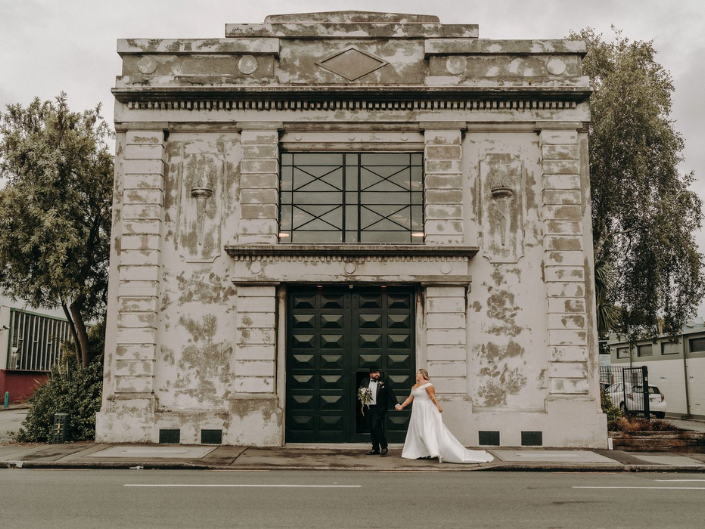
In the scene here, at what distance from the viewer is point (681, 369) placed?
107 feet

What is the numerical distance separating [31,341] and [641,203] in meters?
36.7

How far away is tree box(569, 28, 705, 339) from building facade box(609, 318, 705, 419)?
414 centimetres

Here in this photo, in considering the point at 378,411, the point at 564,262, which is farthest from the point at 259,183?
the point at 564,262

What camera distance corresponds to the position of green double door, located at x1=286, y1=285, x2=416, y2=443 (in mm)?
16156

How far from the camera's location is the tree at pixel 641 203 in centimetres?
2583

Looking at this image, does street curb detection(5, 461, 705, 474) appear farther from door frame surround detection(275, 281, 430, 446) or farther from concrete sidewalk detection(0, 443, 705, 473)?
door frame surround detection(275, 281, 430, 446)

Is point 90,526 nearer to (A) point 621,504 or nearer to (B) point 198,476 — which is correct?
(B) point 198,476

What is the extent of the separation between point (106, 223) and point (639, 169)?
60.3ft

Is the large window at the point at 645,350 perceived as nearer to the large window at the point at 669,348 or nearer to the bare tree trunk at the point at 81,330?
the large window at the point at 669,348

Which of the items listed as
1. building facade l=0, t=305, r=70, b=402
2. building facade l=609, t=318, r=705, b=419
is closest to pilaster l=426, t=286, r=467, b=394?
building facade l=609, t=318, r=705, b=419

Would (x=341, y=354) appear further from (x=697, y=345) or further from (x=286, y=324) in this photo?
(x=697, y=345)

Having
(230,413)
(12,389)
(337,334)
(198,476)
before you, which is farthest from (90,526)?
(12,389)

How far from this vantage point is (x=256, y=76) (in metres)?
17.0

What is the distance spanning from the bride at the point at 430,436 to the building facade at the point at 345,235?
5.85ft
